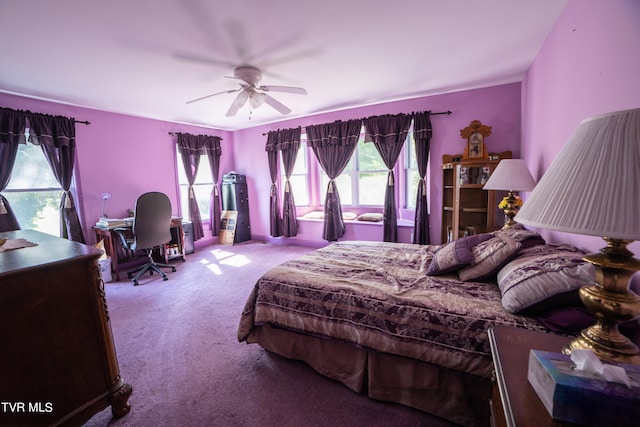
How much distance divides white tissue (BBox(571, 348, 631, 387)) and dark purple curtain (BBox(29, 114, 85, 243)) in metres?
4.87

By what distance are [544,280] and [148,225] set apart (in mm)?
3891

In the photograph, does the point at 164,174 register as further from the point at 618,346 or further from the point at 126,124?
the point at 618,346

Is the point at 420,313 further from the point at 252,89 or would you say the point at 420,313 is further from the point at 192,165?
the point at 192,165

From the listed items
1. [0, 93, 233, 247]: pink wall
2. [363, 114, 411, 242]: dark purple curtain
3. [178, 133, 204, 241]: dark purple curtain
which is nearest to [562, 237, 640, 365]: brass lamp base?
[363, 114, 411, 242]: dark purple curtain

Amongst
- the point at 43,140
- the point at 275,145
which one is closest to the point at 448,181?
the point at 275,145

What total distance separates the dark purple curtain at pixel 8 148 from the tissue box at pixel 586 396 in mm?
4844

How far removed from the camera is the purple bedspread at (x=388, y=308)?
1.33m

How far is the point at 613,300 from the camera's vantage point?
70 centimetres

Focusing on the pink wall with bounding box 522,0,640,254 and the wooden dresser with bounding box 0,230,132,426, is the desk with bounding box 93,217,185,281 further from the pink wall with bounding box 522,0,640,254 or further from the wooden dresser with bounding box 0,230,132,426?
the pink wall with bounding box 522,0,640,254

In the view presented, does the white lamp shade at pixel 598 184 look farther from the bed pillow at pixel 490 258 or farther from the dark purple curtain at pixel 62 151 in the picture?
the dark purple curtain at pixel 62 151

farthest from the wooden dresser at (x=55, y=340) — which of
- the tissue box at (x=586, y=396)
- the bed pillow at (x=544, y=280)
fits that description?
the bed pillow at (x=544, y=280)

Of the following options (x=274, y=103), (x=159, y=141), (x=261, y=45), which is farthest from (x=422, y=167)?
(x=159, y=141)

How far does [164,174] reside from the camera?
4652mm

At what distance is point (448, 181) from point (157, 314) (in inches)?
152
